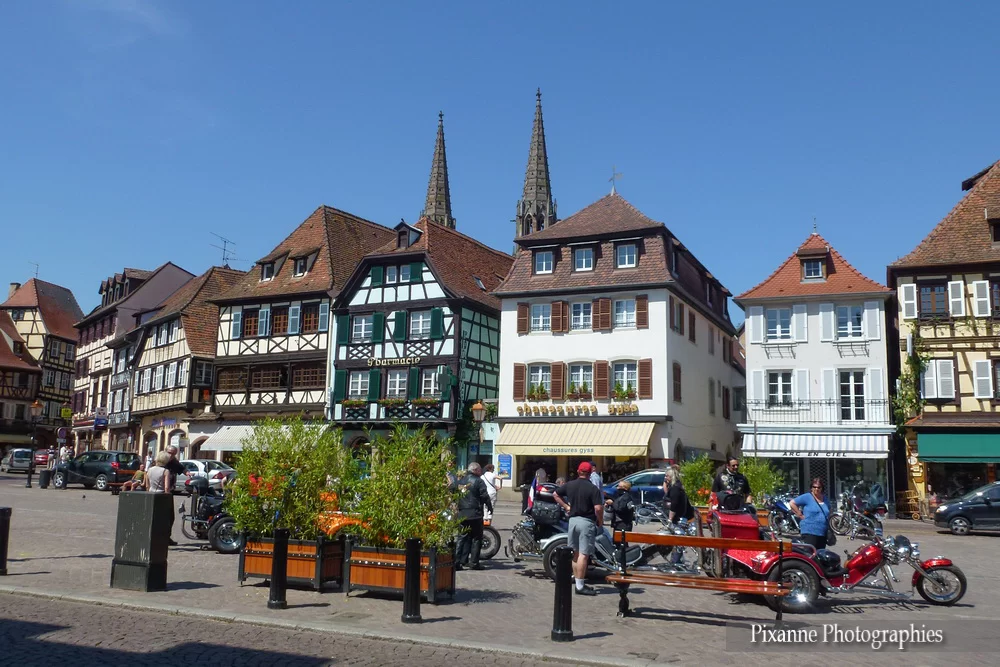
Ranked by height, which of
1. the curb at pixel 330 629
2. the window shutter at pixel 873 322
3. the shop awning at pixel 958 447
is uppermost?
the window shutter at pixel 873 322

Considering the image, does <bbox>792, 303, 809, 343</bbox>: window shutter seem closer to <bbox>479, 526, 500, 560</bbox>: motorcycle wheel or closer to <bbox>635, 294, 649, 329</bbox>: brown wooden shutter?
<bbox>635, 294, 649, 329</bbox>: brown wooden shutter

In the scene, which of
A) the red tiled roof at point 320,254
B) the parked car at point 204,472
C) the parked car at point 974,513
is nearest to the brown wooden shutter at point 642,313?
the parked car at point 974,513

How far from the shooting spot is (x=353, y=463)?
1217cm

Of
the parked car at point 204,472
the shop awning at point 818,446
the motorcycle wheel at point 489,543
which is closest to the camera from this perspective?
the motorcycle wheel at point 489,543

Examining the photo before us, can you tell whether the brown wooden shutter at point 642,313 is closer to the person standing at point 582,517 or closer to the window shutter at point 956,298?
the window shutter at point 956,298

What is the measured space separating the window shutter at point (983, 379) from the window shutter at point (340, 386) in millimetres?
25315

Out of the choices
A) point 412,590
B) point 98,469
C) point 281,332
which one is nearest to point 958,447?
point 412,590

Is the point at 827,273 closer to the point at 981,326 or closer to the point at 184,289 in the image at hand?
the point at 981,326

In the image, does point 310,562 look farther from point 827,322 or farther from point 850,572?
point 827,322

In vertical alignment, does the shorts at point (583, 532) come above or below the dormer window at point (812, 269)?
below

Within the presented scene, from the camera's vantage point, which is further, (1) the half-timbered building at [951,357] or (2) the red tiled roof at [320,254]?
(2) the red tiled roof at [320,254]

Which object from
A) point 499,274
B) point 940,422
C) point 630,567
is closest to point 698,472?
point 630,567

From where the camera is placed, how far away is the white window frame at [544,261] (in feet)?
134

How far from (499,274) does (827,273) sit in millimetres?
16725
